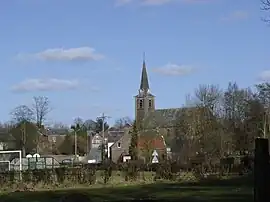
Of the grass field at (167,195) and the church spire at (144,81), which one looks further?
the church spire at (144,81)

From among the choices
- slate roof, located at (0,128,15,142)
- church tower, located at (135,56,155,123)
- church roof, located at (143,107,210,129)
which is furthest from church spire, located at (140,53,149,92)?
slate roof, located at (0,128,15,142)

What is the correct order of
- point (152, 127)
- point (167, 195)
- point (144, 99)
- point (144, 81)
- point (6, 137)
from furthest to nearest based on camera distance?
1. point (144, 81)
2. point (144, 99)
3. point (152, 127)
4. point (6, 137)
5. point (167, 195)

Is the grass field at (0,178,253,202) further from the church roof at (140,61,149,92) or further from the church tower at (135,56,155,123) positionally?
the church roof at (140,61,149,92)

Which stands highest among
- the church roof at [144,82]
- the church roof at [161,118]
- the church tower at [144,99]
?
the church roof at [144,82]

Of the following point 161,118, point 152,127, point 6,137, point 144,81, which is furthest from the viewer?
point 144,81

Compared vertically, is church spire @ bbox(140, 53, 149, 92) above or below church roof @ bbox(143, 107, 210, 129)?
above

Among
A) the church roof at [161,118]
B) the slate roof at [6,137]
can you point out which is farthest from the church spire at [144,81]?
the slate roof at [6,137]

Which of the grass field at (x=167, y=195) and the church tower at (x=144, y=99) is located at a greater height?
the church tower at (x=144, y=99)

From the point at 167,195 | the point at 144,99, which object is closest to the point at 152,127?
the point at 144,99

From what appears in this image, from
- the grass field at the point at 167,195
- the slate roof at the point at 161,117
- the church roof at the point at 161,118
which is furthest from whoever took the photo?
the slate roof at the point at 161,117

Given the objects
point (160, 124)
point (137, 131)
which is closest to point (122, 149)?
point (160, 124)

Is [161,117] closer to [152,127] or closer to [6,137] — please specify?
[152,127]

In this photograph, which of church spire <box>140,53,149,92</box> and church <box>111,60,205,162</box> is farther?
church spire <box>140,53,149,92</box>

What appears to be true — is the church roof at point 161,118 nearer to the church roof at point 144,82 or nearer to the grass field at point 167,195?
the church roof at point 144,82
